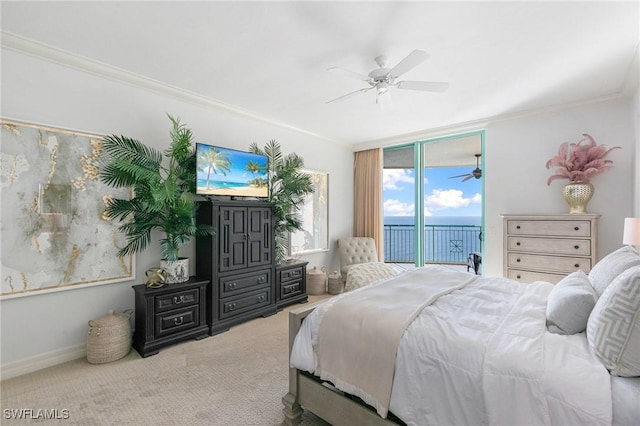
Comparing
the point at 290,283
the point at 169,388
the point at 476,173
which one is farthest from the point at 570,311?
the point at 476,173

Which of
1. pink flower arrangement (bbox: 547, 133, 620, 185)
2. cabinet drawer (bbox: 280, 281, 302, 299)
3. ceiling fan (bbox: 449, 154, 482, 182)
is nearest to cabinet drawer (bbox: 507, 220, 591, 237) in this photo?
pink flower arrangement (bbox: 547, 133, 620, 185)

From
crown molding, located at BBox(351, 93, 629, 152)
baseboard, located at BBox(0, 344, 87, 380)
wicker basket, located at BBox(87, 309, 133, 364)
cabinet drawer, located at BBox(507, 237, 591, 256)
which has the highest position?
crown molding, located at BBox(351, 93, 629, 152)

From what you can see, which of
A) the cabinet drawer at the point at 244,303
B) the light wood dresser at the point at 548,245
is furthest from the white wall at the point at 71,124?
the light wood dresser at the point at 548,245

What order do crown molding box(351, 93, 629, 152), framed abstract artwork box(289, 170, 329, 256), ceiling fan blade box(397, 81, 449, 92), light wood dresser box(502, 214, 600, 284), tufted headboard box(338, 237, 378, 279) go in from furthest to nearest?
1. tufted headboard box(338, 237, 378, 279)
2. framed abstract artwork box(289, 170, 329, 256)
3. crown molding box(351, 93, 629, 152)
4. light wood dresser box(502, 214, 600, 284)
5. ceiling fan blade box(397, 81, 449, 92)

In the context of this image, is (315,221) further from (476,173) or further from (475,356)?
(475,356)

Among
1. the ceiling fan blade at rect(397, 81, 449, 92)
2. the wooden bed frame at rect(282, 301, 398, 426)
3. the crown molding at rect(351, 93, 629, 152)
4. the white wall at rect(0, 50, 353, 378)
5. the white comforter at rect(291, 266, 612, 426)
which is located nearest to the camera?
the white comforter at rect(291, 266, 612, 426)

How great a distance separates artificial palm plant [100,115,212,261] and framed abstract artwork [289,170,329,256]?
203 cm

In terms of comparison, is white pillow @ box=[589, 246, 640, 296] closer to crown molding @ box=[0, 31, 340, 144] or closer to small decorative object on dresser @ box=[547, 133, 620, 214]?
small decorative object on dresser @ box=[547, 133, 620, 214]

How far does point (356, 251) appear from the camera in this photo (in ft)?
17.4

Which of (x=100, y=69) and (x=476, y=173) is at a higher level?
(x=100, y=69)

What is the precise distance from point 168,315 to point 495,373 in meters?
2.85

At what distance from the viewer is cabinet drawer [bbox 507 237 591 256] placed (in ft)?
10.7

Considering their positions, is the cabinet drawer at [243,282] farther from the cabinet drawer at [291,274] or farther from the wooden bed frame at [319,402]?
the wooden bed frame at [319,402]

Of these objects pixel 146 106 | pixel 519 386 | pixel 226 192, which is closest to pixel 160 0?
pixel 146 106
